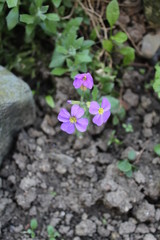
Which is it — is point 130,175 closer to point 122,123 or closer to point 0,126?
point 122,123

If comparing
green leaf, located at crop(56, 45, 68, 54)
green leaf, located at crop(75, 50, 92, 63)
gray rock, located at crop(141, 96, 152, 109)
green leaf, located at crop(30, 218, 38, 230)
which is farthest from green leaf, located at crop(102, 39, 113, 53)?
green leaf, located at crop(30, 218, 38, 230)

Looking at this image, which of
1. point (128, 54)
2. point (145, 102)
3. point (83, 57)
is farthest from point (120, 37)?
point (145, 102)

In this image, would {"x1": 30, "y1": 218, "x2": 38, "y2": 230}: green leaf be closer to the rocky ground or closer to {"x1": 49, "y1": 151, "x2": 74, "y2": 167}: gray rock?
the rocky ground

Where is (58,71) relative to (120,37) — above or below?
below

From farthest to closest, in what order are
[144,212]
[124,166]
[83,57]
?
[83,57]
[124,166]
[144,212]

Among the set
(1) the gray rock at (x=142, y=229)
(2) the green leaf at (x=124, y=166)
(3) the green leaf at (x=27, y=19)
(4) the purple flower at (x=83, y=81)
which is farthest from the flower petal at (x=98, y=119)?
(3) the green leaf at (x=27, y=19)

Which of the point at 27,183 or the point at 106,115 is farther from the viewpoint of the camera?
the point at 27,183

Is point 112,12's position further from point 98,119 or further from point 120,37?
point 98,119
